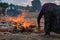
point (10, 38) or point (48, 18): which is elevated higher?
point (48, 18)

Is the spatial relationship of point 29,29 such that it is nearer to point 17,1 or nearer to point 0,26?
point 0,26

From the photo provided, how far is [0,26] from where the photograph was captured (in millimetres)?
13477

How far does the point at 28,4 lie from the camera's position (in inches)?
971

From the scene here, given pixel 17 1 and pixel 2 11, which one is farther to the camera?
pixel 17 1

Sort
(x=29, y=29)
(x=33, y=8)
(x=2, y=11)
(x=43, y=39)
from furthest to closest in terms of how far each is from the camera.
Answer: (x=33, y=8)
(x=2, y=11)
(x=29, y=29)
(x=43, y=39)

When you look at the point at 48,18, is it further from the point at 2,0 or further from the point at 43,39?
the point at 2,0

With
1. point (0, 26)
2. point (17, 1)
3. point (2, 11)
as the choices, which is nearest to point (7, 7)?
point (2, 11)

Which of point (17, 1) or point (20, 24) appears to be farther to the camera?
point (17, 1)

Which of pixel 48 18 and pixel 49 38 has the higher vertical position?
pixel 48 18

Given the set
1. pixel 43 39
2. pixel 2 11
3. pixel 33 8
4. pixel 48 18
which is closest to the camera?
pixel 43 39

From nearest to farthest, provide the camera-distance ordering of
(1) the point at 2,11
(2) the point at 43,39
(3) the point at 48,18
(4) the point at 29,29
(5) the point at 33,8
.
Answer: (2) the point at 43,39, (3) the point at 48,18, (4) the point at 29,29, (1) the point at 2,11, (5) the point at 33,8

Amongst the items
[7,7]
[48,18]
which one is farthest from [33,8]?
[48,18]

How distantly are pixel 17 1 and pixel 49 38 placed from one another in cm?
1439

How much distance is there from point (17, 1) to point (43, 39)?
14.7 metres
